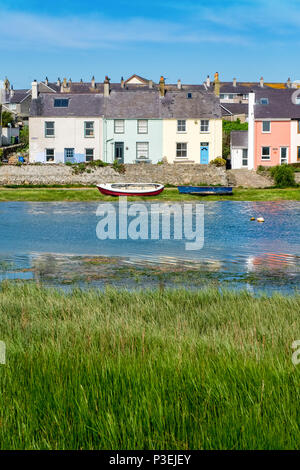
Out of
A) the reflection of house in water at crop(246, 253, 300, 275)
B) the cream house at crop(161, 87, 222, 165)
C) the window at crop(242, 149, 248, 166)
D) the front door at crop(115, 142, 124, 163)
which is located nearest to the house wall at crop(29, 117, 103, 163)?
the front door at crop(115, 142, 124, 163)

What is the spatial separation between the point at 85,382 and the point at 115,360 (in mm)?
1021

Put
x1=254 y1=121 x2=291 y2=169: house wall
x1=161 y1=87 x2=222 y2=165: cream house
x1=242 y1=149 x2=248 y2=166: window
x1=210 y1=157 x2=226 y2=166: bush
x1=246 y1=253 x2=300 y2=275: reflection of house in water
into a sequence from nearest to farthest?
x1=246 y1=253 x2=300 y2=275: reflection of house in water < x1=210 y1=157 x2=226 y2=166: bush < x1=161 y1=87 x2=222 y2=165: cream house < x1=254 y1=121 x2=291 y2=169: house wall < x1=242 y1=149 x2=248 y2=166: window

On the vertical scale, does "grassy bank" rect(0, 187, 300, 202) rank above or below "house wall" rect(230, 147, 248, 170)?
below


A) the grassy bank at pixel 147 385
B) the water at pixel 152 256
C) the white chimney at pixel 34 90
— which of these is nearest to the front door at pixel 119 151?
the white chimney at pixel 34 90

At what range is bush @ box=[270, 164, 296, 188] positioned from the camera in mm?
62781

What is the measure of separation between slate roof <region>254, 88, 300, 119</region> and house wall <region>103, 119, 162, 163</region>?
37.3 feet

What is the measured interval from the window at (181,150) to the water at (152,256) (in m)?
29.5

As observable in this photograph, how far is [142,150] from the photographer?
7150 cm

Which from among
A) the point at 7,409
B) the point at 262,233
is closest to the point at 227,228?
the point at 262,233

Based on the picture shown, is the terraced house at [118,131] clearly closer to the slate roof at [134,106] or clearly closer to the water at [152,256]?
the slate roof at [134,106]

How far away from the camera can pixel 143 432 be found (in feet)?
22.9

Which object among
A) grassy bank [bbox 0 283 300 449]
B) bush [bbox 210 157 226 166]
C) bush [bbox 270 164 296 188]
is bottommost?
grassy bank [bbox 0 283 300 449]

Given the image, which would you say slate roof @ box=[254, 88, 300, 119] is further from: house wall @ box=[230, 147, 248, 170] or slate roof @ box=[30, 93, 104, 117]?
slate roof @ box=[30, 93, 104, 117]

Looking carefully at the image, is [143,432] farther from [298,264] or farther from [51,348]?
[298,264]
